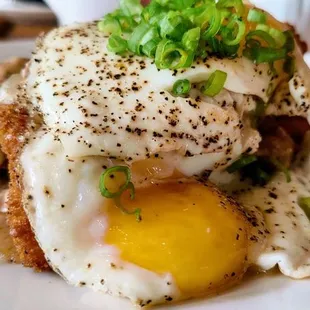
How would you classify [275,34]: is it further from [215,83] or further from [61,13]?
[61,13]

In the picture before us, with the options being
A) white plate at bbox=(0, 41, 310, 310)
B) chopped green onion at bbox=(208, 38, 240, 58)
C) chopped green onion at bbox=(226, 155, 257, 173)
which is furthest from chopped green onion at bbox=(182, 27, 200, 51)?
white plate at bbox=(0, 41, 310, 310)

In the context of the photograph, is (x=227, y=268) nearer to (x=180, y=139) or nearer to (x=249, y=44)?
(x=180, y=139)

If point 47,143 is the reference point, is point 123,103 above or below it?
above

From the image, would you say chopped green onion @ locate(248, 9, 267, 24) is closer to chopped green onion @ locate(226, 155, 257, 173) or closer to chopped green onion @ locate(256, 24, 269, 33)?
chopped green onion @ locate(256, 24, 269, 33)

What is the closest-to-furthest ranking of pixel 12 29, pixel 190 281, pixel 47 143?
pixel 190 281 → pixel 47 143 → pixel 12 29

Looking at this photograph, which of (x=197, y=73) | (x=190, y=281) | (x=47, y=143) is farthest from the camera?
(x=197, y=73)

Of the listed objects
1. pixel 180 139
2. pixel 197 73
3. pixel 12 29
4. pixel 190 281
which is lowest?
pixel 12 29

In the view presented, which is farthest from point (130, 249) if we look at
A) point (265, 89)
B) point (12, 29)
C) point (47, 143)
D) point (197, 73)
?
point (12, 29)
